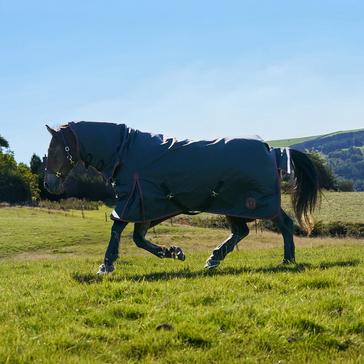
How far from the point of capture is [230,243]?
1035cm

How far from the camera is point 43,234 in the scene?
1237 inches

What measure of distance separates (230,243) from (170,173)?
177 centimetres

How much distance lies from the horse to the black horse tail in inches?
34.5

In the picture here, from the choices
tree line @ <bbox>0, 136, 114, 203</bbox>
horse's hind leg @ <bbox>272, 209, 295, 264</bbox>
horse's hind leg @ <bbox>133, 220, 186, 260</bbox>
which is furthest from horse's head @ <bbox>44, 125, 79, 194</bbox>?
tree line @ <bbox>0, 136, 114, 203</bbox>

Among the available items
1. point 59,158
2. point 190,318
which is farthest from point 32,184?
point 190,318

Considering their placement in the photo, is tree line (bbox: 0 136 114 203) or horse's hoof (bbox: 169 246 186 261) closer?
horse's hoof (bbox: 169 246 186 261)

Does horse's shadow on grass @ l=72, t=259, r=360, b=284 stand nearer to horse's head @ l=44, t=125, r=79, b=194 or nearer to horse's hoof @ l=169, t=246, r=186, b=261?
horse's hoof @ l=169, t=246, r=186, b=261

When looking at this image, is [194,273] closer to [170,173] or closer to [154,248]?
[154,248]

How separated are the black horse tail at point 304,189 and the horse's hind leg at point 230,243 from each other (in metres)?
1.33

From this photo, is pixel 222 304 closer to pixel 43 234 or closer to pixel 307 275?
pixel 307 275

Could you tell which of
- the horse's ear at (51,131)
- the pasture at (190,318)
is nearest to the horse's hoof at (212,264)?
the pasture at (190,318)

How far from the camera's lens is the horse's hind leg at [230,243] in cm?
1018

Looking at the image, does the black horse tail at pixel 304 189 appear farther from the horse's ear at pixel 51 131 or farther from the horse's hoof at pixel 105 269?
Result: the horse's ear at pixel 51 131

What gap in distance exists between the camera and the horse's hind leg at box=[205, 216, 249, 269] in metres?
10.2
